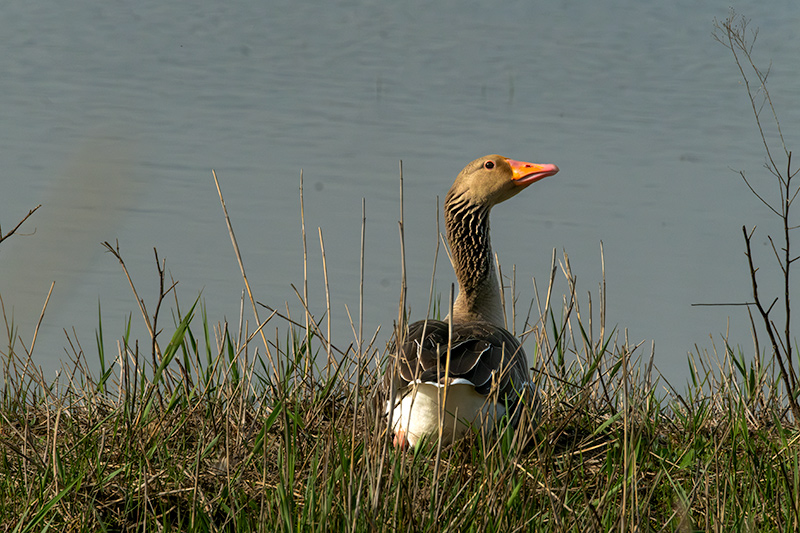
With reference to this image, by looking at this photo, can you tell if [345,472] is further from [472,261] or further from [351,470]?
[472,261]

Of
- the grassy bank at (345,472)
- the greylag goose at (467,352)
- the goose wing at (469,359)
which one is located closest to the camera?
the grassy bank at (345,472)

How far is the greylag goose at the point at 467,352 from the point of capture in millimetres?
3158

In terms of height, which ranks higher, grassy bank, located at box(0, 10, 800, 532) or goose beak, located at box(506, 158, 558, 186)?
goose beak, located at box(506, 158, 558, 186)

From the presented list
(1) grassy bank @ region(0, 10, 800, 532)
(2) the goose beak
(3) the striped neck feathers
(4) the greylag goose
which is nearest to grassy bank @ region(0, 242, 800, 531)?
(1) grassy bank @ region(0, 10, 800, 532)

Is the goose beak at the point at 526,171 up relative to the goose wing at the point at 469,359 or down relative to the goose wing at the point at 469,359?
up

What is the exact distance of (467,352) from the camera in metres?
3.41

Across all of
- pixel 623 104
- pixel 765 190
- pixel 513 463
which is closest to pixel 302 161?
pixel 765 190

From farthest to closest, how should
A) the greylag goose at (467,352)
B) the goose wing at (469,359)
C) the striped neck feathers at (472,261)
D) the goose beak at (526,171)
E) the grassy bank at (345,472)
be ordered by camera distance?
the goose beak at (526,171)
the striped neck feathers at (472,261)
the goose wing at (469,359)
the greylag goose at (467,352)
the grassy bank at (345,472)

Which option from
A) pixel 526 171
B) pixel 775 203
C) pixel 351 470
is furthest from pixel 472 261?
pixel 775 203

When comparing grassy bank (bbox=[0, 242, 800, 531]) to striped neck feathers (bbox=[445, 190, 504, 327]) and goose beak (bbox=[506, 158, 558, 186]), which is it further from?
goose beak (bbox=[506, 158, 558, 186])

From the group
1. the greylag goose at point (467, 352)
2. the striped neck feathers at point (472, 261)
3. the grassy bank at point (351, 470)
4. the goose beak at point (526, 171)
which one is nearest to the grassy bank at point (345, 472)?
the grassy bank at point (351, 470)

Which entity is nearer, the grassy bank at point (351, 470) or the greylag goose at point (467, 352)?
the grassy bank at point (351, 470)

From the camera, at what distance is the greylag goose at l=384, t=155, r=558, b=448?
3.16m

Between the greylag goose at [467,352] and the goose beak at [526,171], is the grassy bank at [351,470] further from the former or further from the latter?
the goose beak at [526,171]
